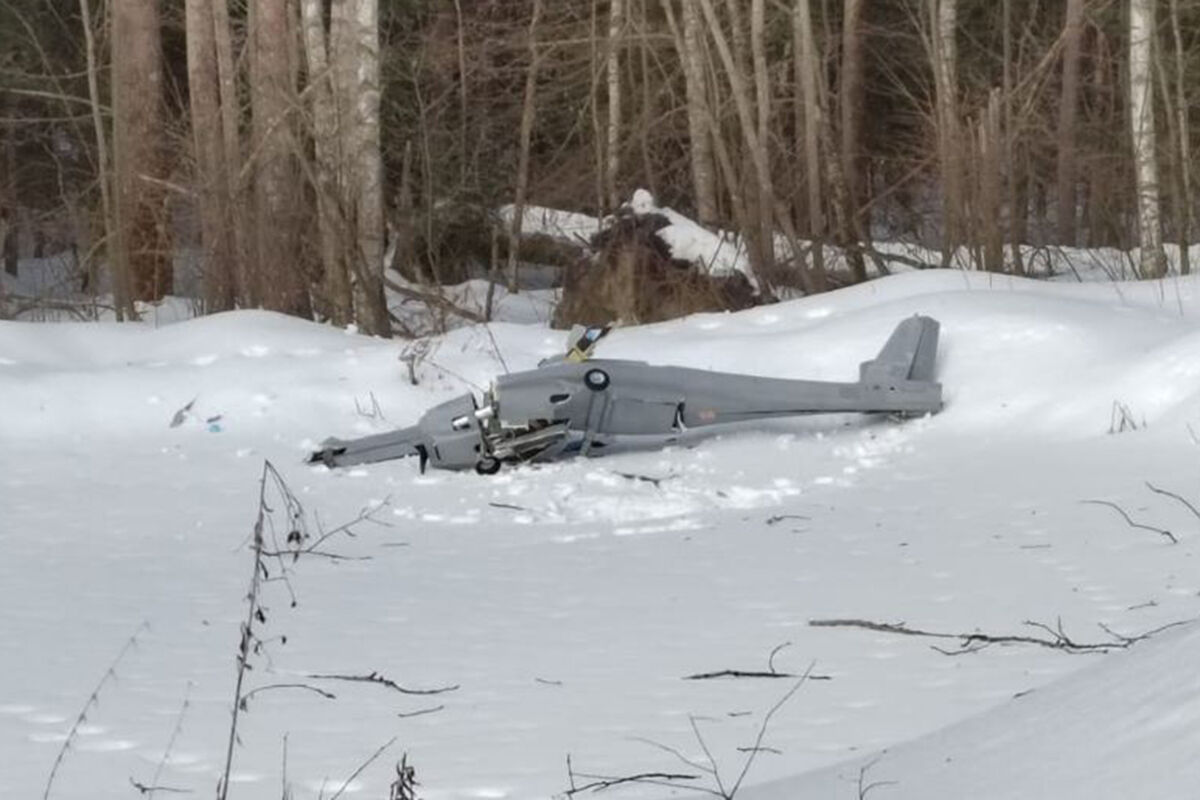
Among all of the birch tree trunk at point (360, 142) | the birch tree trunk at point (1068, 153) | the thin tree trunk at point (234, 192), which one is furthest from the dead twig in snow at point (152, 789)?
the birch tree trunk at point (1068, 153)

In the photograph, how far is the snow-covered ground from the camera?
3.77 metres

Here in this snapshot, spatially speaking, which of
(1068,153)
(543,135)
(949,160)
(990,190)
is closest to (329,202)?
(949,160)

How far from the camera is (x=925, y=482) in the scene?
7.53 metres

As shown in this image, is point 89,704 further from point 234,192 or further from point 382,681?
point 234,192

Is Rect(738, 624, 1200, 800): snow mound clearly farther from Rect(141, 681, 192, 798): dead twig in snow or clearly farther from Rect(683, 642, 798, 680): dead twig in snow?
Rect(141, 681, 192, 798): dead twig in snow

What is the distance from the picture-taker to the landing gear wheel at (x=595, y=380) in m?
8.27

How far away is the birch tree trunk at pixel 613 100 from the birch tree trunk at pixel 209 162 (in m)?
4.36

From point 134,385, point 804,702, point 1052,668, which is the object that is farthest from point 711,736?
point 134,385

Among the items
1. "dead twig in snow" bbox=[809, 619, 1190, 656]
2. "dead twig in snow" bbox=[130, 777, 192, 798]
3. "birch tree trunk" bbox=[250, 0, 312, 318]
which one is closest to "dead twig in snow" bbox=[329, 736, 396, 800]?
"dead twig in snow" bbox=[130, 777, 192, 798]

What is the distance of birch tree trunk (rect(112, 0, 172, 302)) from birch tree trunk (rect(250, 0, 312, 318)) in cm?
221

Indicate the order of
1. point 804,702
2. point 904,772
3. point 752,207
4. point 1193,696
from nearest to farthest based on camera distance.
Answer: point 1193,696, point 904,772, point 804,702, point 752,207

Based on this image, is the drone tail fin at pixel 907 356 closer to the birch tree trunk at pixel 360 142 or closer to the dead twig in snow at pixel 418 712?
the birch tree trunk at pixel 360 142

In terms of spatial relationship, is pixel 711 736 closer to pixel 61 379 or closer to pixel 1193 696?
pixel 1193 696

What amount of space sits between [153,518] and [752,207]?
7774 mm
